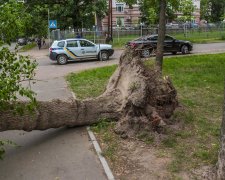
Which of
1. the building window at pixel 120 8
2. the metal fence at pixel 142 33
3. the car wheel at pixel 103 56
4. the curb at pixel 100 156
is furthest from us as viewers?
the building window at pixel 120 8

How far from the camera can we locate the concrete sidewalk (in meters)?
6.19

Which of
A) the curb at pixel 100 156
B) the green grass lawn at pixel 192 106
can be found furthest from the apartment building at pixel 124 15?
the curb at pixel 100 156

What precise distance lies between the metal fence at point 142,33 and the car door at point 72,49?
967cm

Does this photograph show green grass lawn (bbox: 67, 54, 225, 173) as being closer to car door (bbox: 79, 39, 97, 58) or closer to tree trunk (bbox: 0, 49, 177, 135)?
tree trunk (bbox: 0, 49, 177, 135)

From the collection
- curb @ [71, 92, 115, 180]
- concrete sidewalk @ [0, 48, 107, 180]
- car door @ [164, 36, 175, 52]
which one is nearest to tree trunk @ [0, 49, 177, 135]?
concrete sidewalk @ [0, 48, 107, 180]

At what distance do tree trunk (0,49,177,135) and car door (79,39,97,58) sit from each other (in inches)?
556

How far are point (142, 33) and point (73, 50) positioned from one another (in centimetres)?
1857

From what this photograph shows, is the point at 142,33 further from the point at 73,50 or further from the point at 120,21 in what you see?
the point at 120,21

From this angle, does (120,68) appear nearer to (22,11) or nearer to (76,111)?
(76,111)

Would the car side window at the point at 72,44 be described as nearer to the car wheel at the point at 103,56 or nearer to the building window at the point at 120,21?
the car wheel at the point at 103,56

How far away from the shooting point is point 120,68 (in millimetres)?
9148

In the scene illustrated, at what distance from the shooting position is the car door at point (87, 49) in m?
23.0

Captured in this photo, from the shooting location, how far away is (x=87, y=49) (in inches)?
908

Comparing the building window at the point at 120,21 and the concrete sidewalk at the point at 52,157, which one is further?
the building window at the point at 120,21
